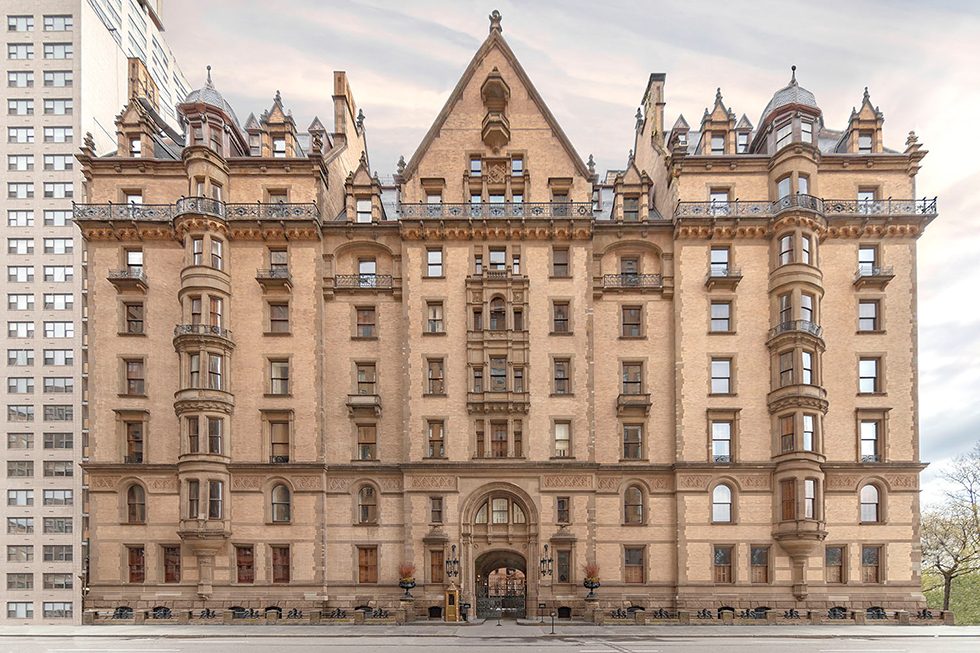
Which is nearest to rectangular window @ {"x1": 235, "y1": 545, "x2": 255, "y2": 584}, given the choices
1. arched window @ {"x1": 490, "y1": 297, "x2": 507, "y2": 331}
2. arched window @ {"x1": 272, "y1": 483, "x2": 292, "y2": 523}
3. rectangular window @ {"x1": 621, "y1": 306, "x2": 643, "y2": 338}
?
arched window @ {"x1": 272, "y1": 483, "x2": 292, "y2": 523}

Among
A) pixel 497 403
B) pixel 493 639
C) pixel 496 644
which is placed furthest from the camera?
pixel 497 403

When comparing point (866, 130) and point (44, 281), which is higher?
point (866, 130)

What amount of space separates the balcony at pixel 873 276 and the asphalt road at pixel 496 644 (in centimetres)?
2007

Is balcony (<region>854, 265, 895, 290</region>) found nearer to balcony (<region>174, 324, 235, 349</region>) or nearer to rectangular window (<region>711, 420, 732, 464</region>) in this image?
rectangular window (<region>711, 420, 732, 464</region>)

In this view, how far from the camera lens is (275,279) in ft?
130

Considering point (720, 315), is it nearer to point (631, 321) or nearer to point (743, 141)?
point (631, 321)

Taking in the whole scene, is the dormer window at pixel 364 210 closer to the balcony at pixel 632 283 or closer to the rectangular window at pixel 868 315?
the balcony at pixel 632 283

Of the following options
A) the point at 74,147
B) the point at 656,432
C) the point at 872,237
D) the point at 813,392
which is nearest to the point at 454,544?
the point at 656,432

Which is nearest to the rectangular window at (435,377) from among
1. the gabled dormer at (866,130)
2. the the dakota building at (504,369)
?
the the dakota building at (504,369)

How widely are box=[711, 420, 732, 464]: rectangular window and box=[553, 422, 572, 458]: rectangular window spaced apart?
8.91 metres

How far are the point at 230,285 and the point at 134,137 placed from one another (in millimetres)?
12515

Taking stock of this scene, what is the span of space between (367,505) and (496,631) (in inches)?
443

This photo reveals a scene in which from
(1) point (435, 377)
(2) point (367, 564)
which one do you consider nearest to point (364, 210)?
(1) point (435, 377)

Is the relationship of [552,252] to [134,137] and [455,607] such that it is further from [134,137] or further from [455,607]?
[134,137]
